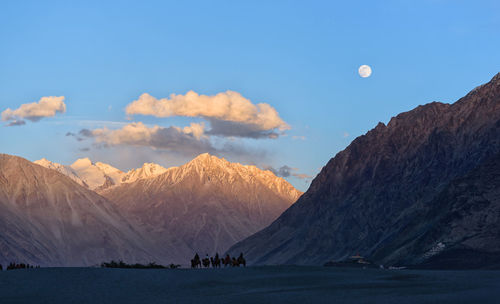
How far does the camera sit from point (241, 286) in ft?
164

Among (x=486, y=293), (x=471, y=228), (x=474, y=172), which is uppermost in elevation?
(x=474, y=172)

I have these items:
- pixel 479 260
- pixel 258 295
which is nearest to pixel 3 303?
pixel 258 295

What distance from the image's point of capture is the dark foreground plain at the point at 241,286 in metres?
41.3

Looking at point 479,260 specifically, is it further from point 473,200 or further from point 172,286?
point 172,286

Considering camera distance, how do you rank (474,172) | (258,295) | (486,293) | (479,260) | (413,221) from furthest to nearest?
(413,221), (474,172), (479,260), (258,295), (486,293)

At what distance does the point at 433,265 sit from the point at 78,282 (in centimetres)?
7962

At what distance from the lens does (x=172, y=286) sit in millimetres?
51031

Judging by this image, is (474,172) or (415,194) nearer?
(474,172)

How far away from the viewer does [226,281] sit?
5316 centimetres

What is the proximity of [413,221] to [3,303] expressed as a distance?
435 ft

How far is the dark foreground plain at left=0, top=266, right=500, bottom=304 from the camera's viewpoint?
4128 cm

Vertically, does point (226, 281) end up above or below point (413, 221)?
below

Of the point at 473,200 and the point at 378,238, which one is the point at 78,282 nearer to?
the point at 473,200

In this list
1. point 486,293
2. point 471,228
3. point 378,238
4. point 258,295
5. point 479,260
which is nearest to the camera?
point 486,293
